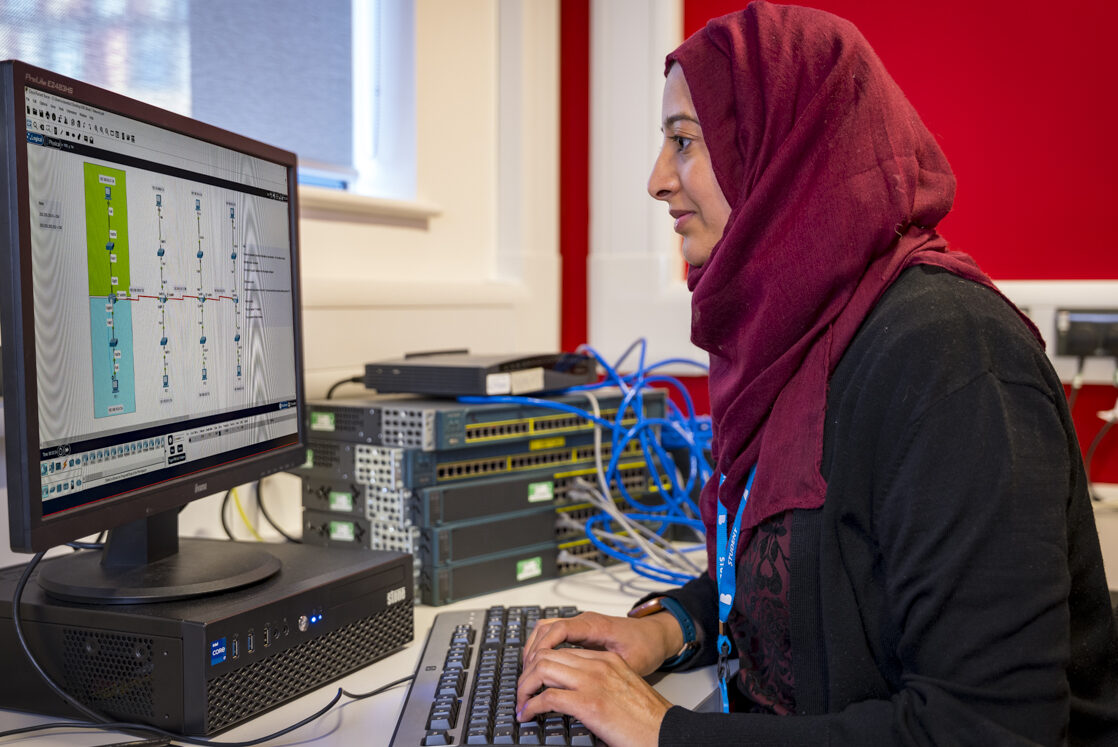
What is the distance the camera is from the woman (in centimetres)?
69

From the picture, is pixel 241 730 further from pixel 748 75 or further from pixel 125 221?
pixel 748 75

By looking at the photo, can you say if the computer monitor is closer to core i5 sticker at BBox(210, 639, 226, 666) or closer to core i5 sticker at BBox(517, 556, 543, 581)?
core i5 sticker at BBox(210, 639, 226, 666)

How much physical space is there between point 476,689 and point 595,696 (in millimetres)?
125

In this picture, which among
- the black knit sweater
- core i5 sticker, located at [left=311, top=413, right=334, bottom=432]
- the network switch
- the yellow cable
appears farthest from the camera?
the yellow cable

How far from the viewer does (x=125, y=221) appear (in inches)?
33.7

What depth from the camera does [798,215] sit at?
0.86 m

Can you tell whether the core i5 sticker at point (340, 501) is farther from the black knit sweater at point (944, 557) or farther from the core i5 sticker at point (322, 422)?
the black knit sweater at point (944, 557)

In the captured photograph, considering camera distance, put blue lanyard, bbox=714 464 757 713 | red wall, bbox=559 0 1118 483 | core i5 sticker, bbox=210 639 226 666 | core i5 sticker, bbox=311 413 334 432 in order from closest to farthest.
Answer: core i5 sticker, bbox=210 639 226 666 < blue lanyard, bbox=714 464 757 713 < core i5 sticker, bbox=311 413 334 432 < red wall, bbox=559 0 1118 483

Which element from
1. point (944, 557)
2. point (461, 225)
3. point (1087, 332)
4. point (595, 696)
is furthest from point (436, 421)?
point (1087, 332)

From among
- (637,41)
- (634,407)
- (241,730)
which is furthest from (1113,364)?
(241,730)

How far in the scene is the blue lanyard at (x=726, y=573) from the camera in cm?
94

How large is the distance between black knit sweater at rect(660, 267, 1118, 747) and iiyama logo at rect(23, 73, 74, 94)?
68 cm

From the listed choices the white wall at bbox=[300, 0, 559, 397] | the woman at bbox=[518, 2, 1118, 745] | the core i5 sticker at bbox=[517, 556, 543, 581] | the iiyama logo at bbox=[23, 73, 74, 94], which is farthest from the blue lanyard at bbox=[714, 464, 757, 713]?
the white wall at bbox=[300, 0, 559, 397]

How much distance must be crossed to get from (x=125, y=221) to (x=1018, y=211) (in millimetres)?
1628
